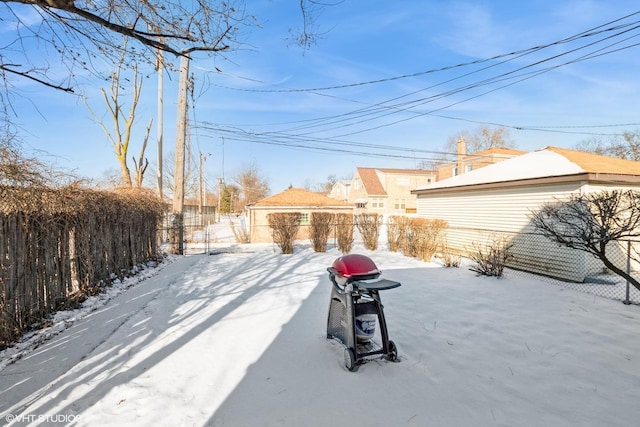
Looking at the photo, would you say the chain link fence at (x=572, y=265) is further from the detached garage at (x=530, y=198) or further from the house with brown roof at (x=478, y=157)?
the house with brown roof at (x=478, y=157)

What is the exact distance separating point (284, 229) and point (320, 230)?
143cm

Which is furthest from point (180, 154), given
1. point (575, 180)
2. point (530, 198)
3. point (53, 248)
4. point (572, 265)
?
point (572, 265)

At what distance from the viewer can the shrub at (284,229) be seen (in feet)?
39.1

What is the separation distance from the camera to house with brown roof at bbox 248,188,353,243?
742 inches

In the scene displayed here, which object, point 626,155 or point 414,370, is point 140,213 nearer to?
point 414,370

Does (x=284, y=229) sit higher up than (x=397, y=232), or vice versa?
(x=284, y=229)

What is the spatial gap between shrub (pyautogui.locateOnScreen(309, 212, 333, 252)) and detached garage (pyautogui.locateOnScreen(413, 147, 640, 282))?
486cm

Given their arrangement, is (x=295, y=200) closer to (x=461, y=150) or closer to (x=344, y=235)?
(x=344, y=235)

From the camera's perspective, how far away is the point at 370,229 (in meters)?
12.6

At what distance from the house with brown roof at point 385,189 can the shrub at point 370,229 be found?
20522 mm

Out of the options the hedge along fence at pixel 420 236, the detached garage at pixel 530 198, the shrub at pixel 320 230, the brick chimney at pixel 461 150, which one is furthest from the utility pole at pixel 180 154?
the brick chimney at pixel 461 150

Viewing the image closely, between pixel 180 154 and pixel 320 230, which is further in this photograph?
pixel 320 230

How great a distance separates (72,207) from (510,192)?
11.3m

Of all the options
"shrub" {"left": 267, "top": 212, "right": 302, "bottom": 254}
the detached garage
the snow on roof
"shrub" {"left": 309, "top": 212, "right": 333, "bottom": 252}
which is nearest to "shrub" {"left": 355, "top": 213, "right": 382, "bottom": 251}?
"shrub" {"left": 309, "top": 212, "right": 333, "bottom": 252}
